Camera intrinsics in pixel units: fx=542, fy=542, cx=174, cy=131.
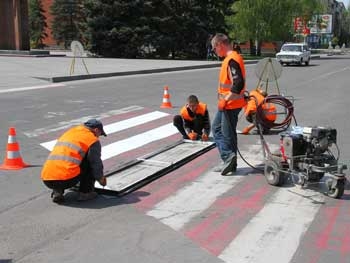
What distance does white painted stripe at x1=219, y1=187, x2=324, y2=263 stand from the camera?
4.62 meters

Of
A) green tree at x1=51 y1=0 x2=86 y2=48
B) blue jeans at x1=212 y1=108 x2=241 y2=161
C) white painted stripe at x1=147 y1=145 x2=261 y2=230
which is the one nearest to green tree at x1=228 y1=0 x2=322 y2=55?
green tree at x1=51 y1=0 x2=86 y2=48

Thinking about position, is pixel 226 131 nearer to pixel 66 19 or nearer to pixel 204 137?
pixel 204 137

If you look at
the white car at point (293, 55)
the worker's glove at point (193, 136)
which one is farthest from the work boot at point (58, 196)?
the white car at point (293, 55)

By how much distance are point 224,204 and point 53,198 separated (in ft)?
6.35

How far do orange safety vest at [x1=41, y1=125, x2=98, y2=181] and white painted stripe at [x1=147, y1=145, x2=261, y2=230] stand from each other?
1009 mm

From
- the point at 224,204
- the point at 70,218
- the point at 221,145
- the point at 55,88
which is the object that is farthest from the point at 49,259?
the point at 55,88

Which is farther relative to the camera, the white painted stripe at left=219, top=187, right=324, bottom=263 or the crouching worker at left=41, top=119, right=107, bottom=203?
the crouching worker at left=41, top=119, right=107, bottom=203

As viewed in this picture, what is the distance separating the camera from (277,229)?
526 centimetres

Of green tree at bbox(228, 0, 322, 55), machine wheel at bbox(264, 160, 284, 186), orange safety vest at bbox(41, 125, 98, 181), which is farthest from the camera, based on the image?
green tree at bbox(228, 0, 322, 55)

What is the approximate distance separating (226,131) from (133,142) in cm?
305

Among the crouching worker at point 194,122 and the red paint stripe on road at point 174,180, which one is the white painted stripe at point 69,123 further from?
the red paint stripe on road at point 174,180

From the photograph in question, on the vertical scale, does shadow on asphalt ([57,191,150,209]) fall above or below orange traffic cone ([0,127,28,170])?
below

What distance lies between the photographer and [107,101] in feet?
53.1

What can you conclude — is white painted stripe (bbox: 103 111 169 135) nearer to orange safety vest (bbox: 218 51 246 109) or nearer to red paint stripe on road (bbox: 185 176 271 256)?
orange safety vest (bbox: 218 51 246 109)
